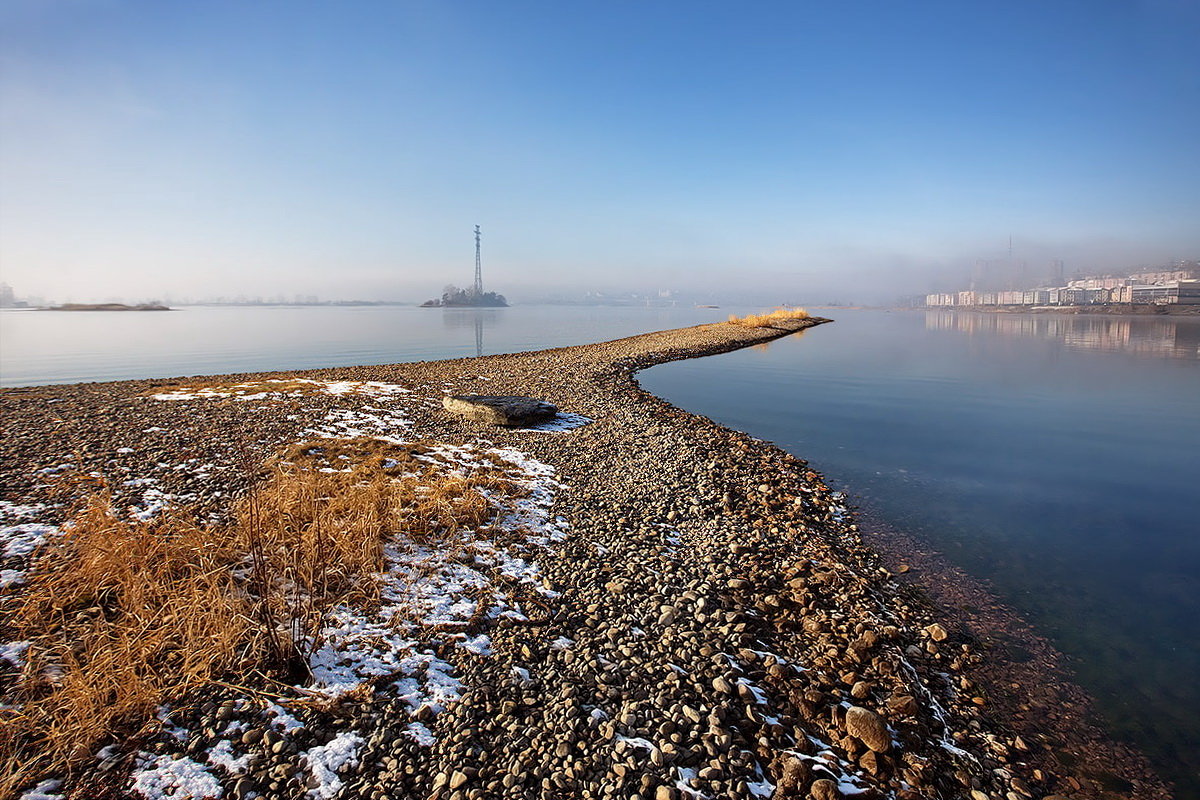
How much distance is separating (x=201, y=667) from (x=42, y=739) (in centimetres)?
76

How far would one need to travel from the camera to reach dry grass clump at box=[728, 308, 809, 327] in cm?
4587

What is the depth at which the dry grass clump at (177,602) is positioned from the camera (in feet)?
10.4

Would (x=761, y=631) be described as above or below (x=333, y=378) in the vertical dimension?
below

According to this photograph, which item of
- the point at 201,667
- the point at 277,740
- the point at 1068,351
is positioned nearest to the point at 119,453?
the point at 201,667

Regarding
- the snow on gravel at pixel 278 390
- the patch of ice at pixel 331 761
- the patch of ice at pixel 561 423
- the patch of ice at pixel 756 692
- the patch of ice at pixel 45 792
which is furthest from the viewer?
the snow on gravel at pixel 278 390

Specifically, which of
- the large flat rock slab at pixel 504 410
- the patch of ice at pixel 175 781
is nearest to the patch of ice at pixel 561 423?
the large flat rock slab at pixel 504 410

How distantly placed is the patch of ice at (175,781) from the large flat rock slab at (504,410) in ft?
27.8

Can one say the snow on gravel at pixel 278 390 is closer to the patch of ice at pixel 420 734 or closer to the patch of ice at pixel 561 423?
the patch of ice at pixel 561 423

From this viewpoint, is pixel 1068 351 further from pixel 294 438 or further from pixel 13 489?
pixel 13 489

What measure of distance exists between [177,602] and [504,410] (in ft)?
24.9

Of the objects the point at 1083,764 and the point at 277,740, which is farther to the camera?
the point at 1083,764

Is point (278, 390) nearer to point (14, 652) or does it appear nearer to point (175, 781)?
point (14, 652)

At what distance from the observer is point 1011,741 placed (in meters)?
3.51

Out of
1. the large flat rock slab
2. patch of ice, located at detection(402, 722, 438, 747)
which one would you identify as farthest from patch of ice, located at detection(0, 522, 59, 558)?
the large flat rock slab
